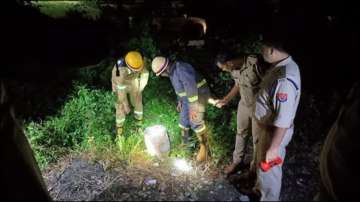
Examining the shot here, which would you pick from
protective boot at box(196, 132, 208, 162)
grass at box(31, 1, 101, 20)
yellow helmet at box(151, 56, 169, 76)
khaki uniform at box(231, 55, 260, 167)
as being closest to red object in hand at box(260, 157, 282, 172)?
khaki uniform at box(231, 55, 260, 167)

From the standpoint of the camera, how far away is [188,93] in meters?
5.44

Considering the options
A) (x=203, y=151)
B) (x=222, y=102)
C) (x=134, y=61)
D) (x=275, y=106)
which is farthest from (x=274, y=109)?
(x=134, y=61)

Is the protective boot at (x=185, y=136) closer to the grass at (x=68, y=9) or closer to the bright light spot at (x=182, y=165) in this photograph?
the bright light spot at (x=182, y=165)

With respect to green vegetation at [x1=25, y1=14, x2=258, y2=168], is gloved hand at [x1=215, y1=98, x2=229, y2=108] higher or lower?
higher

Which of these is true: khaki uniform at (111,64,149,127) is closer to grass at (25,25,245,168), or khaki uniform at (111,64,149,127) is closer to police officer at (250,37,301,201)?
grass at (25,25,245,168)

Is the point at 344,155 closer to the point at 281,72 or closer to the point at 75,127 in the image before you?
the point at 281,72

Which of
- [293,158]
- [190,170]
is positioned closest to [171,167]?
[190,170]

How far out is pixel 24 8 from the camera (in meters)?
13.9

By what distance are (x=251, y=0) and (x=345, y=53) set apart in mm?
3874

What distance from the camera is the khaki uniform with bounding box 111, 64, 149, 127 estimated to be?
233 inches

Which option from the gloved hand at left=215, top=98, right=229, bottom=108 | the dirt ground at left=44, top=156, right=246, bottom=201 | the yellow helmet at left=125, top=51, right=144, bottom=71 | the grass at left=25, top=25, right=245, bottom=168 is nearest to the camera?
the dirt ground at left=44, top=156, right=246, bottom=201

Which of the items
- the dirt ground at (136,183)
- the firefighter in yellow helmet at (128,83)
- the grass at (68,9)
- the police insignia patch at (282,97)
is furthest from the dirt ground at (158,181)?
the grass at (68,9)

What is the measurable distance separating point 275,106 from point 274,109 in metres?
Answer: 0.06

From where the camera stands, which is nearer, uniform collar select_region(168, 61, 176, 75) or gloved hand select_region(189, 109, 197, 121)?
uniform collar select_region(168, 61, 176, 75)
